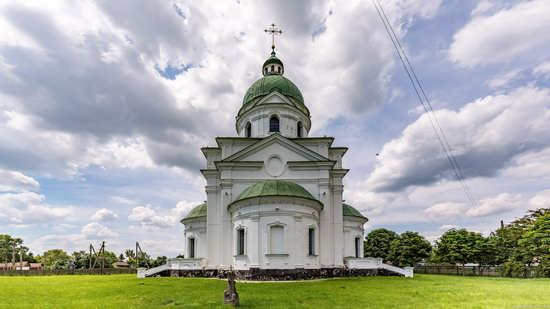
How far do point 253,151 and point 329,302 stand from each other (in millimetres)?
18574

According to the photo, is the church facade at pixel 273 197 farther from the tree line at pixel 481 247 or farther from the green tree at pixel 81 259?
the green tree at pixel 81 259

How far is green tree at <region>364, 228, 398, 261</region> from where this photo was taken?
54931 millimetres

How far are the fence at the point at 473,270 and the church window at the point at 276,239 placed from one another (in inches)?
887

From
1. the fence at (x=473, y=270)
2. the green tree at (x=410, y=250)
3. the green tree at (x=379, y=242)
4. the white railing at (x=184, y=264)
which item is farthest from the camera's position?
the green tree at (x=379, y=242)

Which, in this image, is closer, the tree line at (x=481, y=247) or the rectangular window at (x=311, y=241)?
the rectangular window at (x=311, y=241)

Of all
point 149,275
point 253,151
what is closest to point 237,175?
point 253,151

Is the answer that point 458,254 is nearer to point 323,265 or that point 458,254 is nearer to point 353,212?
point 353,212

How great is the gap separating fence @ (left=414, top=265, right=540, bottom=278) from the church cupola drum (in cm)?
1435

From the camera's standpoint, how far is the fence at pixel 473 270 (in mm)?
33500

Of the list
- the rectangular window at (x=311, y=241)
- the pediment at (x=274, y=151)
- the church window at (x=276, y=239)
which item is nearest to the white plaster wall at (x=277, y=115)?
the pediment at (x=274, y=151)

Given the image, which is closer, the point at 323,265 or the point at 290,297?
the point at 290,297

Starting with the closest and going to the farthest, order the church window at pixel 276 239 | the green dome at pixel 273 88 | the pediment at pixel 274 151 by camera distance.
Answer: the church window at pixel 276 239
the pediment at pixel 274 151
the green dome at pixel 273 88

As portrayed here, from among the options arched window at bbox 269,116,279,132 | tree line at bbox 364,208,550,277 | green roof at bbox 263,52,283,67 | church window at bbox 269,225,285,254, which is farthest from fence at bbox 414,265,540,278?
green roof at bbox 263,52,283,67

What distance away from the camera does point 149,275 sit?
30.9 meters
